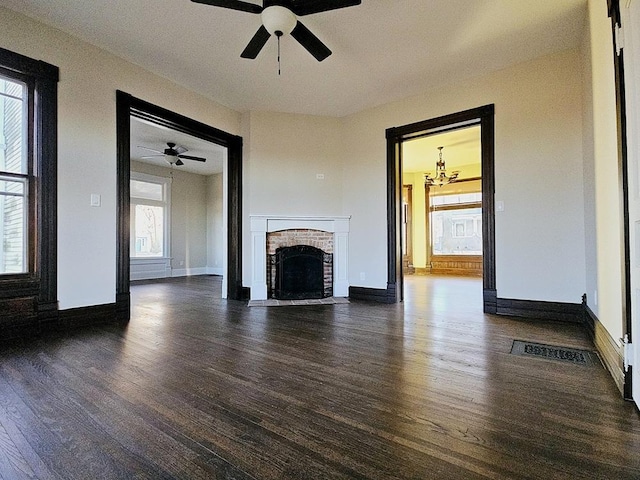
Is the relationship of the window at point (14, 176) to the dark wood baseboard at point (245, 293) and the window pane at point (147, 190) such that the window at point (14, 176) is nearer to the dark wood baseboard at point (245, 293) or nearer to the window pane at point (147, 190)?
the dark wood baseboard at point (245, 293)

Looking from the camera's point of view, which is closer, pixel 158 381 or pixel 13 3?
pixel 158 381

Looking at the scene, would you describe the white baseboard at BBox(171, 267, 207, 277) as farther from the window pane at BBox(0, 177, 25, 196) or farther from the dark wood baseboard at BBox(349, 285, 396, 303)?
the window pane at BBox(0, 177, 25, 196)

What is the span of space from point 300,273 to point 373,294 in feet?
3.72

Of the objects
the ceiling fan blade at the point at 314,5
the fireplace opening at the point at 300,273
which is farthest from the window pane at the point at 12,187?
the fireplace opening at the point at 300,273

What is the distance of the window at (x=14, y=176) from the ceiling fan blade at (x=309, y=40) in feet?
8.23

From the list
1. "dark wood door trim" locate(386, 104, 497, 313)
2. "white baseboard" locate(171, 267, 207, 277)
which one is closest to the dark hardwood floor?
"dark wood door trim" locate(386, 104, 497, 313)

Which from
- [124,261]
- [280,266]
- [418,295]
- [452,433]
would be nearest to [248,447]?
[452,433]

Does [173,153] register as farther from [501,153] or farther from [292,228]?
[501,153]

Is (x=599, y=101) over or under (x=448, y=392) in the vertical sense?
over

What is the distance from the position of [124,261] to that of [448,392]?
3487mm

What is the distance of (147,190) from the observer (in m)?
8.40

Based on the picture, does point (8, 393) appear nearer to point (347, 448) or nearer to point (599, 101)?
point (347, 448)

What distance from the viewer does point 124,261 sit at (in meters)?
3.70

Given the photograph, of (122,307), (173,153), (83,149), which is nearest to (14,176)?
(83,149)
